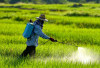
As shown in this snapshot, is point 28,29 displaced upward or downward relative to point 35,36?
upward

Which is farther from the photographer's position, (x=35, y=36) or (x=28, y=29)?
(x=35, y=36)

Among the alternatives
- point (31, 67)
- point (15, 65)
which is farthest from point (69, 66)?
point (15, 65)

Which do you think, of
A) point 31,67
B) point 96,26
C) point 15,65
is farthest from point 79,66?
point 96,26

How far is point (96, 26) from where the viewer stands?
1375 centimetres

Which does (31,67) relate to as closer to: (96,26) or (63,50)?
(63,50)

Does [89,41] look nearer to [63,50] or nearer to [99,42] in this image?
[99,42]

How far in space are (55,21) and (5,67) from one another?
1175 cm

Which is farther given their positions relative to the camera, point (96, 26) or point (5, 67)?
point (96, 26)

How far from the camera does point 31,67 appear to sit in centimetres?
412

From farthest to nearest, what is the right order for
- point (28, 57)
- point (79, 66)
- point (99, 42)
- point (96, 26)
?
point (96, 26)
point (99, 42)
point (28, 57)
point (79, 66)

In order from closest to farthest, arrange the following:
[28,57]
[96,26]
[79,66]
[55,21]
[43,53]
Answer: [79,66], [28,57], [43,53], [96,26], [55,21]

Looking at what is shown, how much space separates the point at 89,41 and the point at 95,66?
4.06 meters

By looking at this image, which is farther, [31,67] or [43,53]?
[43,53]


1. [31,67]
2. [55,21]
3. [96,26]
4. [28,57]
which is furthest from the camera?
[55,21]
